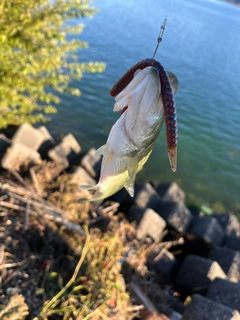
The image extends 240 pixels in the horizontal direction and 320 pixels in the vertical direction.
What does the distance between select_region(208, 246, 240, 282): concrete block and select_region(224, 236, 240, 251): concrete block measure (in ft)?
Result: 2.02

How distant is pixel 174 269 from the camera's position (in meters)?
5.29

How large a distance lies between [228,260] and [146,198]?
1.78 meters

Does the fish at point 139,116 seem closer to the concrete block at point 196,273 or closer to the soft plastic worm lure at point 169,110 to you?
the soft plastic worm lure at point 169,110

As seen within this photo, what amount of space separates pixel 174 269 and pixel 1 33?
4.16 metres

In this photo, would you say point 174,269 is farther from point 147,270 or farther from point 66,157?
point 66,157

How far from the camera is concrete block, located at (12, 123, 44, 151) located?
5.78 m

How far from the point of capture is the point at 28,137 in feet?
19.5

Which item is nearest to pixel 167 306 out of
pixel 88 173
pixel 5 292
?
pixel 5 292

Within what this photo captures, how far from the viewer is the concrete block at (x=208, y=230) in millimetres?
5820

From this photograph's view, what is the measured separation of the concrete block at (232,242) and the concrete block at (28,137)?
155 inches

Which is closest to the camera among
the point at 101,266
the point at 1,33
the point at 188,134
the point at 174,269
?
the point at 1,33

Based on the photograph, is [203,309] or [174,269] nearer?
[203,309]

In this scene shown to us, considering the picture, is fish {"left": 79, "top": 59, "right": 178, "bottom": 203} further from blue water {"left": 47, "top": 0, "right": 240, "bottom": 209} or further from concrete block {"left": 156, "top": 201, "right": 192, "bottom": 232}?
blue water {"left": 47, "top": 0, "right": 240, "bottom": 209}

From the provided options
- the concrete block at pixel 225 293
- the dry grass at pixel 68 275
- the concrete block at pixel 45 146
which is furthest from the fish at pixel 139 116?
the concrete block at pixel 45 146
